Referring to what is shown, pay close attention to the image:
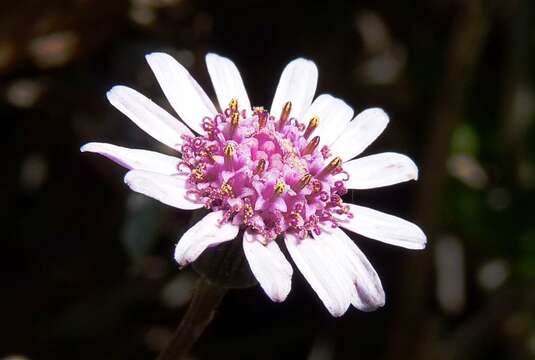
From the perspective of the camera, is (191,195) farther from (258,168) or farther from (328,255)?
→ (328,255)

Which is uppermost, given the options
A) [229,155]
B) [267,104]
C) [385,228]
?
[229,155]

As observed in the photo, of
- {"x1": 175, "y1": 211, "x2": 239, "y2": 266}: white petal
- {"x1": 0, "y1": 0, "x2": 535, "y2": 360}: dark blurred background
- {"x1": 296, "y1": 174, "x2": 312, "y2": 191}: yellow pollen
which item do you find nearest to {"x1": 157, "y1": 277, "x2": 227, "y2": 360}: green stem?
{"x1": 175, "y1": 211, "x2": 239, "y2": 266}: white petal

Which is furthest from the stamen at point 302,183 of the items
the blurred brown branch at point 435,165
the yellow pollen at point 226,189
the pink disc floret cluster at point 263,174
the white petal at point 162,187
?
the blurred brown branch at point 435,165

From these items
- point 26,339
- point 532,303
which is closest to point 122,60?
point 26,339

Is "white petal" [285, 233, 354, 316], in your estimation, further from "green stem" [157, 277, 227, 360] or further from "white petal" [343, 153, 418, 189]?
"white petal" [343, 153, 418, 189]

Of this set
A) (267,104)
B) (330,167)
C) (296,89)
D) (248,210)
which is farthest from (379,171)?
(267,104)

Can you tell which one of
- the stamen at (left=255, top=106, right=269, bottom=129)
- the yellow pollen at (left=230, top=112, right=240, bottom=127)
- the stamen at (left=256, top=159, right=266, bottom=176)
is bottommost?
the stamen at (left=256, top=159, right=266, bottom=176)

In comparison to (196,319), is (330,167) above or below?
above

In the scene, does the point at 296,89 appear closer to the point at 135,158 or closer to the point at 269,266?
the point at 135,158
